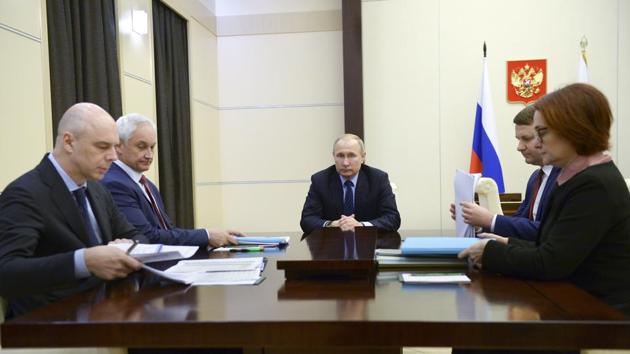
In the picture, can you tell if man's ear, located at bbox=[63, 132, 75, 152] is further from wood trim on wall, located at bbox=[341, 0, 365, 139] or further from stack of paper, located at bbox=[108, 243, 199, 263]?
wood trim on wall, located at bbox=[341, 0, 365, 139]

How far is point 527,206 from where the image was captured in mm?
2709

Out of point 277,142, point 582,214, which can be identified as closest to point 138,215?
point 582,214

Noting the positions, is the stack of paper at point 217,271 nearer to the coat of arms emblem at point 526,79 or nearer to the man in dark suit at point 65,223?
the man in dark suit at point 65,223

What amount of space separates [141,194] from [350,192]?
1.43 meters

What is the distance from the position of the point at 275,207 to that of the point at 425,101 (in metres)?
2.35

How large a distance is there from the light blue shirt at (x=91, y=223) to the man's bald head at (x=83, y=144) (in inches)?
0.6

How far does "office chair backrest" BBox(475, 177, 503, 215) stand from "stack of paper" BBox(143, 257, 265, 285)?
1082 millimetres

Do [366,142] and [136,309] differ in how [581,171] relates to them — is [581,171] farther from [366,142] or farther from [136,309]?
[366,142]

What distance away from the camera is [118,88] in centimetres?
401

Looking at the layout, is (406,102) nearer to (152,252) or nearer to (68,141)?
(68,141)

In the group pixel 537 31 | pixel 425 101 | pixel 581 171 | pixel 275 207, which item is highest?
pixel 537 31

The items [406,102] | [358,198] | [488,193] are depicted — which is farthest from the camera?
[406,102]

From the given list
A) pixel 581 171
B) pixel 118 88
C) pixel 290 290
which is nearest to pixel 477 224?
pixel 581 171

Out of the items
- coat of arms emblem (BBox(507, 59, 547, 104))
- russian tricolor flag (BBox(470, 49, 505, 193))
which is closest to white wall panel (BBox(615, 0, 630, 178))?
coat of arms emblem (BBox(507, 59, 547, 104))
